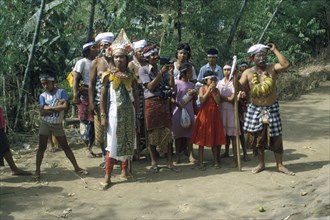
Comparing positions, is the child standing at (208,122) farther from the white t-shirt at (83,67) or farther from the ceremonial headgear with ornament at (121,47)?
the white t-shirt at (83,67)

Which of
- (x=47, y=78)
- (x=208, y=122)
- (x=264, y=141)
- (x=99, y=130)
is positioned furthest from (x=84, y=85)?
(x=264, y=141)

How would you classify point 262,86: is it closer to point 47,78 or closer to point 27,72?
point 47,78

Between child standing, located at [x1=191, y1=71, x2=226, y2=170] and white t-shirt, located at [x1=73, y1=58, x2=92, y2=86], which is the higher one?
white t-shirt, located at [x1=73, y1=58, x2=92, y2=86]

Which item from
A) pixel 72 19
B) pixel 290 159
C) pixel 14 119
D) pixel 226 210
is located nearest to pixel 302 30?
pixel 72 19

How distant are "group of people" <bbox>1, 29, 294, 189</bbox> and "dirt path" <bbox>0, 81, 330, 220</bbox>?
21cm

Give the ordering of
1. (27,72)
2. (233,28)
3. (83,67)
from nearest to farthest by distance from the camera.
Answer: (83,67) < (27,72) < (233,28)

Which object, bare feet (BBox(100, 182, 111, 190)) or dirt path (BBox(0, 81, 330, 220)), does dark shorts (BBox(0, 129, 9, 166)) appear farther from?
bare feet (BBox(100, 182, 111, 190))

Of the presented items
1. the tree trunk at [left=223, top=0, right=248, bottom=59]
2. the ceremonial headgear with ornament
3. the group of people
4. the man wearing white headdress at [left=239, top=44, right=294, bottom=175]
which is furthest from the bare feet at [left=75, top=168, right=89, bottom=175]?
the tree trunk at [left=223, top=0, right=248, bottom=59]

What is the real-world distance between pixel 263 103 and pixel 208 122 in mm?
814

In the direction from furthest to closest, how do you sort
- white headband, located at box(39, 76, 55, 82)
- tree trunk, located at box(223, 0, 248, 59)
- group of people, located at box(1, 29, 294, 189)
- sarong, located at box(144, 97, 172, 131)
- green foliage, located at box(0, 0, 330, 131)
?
1. tree trunk, located at box(223, 0, 248, 59)
2. green foliage, located at box(0, 0, 330, 131)
3. sarong, located at box(144, 97, 172, 131)
4. white headband, located at box(39, 76, 55, 82)
5. group of people, located at box(1, 29, 294, 189)

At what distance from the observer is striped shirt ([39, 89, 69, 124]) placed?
579 cm

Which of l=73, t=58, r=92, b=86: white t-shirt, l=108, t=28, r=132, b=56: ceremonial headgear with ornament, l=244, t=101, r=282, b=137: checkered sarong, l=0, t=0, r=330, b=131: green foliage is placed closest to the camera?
l=108, t=28, r=132, b=56: ceremonial headgear with ornament

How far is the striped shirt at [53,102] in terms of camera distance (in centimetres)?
579

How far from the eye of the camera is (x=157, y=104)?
19.7 ft
